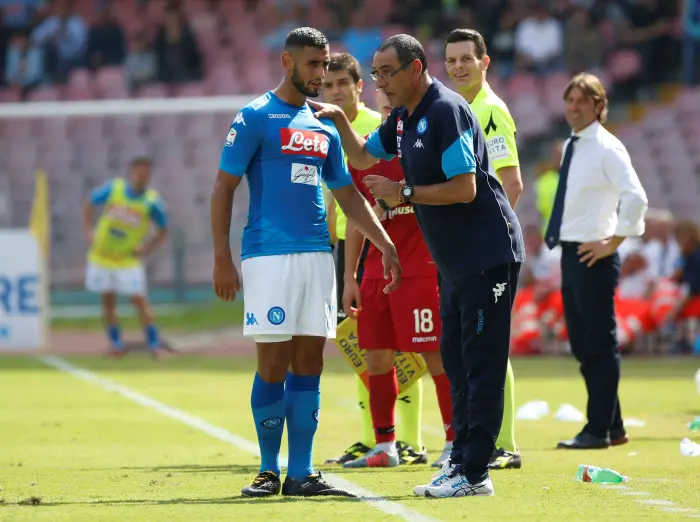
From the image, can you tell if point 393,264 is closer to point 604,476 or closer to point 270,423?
point 270,423

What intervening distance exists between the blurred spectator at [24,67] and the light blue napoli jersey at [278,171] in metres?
20.1

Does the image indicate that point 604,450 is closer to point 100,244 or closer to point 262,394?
point 262,394

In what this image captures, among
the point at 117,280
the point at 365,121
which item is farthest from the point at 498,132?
the point at 117,280

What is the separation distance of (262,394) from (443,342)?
0.94 meters

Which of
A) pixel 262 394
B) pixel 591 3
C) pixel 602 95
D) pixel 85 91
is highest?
pixel 591 3

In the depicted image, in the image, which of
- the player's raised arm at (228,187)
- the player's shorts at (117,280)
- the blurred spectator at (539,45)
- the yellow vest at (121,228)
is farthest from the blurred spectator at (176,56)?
the player's raised arm at (228,187)

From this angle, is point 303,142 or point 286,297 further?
point 303,142

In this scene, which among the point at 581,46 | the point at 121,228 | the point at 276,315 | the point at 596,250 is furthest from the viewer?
the point at 581,46

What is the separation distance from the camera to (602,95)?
9.52 meters

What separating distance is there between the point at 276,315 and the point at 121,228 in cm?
1226

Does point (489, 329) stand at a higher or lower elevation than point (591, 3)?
lower

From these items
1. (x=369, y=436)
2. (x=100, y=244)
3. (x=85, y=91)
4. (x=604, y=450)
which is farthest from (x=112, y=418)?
(x=85, y=91)

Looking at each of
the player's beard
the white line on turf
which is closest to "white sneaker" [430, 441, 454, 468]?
the white line on turf

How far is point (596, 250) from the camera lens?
9.16 m
